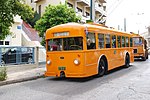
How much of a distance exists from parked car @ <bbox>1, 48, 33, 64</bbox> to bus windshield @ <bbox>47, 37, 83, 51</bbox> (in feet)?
11.1

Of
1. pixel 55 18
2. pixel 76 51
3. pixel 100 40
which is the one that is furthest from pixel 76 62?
pixel 55 18

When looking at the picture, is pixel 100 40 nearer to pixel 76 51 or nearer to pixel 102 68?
pixel 102 68

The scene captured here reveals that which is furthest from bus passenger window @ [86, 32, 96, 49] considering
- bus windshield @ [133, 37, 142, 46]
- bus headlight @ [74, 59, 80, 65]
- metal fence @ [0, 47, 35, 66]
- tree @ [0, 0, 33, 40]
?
bus windshield @ [133, 37, 142, 46]

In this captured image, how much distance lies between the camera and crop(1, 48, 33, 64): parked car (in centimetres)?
1516

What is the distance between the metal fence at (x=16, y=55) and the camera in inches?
594

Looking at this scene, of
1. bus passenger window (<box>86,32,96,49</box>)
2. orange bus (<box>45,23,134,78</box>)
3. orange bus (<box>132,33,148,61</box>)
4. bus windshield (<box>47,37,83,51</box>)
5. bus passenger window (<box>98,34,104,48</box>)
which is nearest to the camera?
orange bus (<box>45,23,134,78</box>)

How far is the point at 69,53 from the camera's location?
12078mm

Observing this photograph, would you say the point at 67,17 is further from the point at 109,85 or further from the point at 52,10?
the point at 109,85

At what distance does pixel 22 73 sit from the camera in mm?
14539

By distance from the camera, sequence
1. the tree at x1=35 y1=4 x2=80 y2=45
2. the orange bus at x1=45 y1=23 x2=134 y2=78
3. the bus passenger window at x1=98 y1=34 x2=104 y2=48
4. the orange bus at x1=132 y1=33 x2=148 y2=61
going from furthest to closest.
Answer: the orange bus at x1=132 y1=33 x2=148 y2=61
the tree at x1=35 y1=4 x2=80 y2=45
the bus passenger window at x1=98 y1=34 x2=104 y2=48
the orange bus at x1=45 y1=23 x2=134 y2=78

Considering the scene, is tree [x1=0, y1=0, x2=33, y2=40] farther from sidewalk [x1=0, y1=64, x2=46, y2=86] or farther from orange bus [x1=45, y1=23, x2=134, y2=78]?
sidewalk [x1=0, y1=64, x2=46, y2=86]

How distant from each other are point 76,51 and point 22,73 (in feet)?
13.8

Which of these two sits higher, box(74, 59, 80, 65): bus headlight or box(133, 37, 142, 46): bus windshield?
box(133, 37, 142, 46): bus windshield

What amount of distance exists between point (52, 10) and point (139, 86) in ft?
33.2
